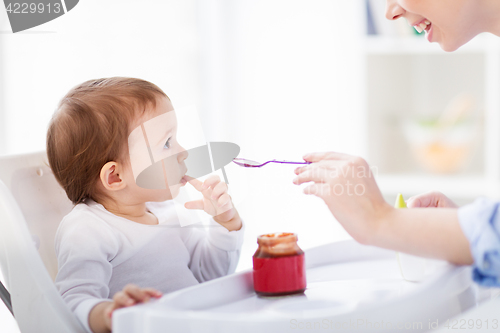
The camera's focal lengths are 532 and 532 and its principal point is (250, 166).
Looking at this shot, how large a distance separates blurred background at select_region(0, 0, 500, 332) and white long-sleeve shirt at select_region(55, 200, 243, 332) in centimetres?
77

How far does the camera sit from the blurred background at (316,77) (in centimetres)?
174

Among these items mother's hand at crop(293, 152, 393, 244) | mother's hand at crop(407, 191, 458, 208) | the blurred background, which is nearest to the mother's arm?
mother's hand at crop(293, 152, 393, 244)

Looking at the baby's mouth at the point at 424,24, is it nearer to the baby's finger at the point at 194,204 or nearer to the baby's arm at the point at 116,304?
A: the baby's finger at the point at 194,204

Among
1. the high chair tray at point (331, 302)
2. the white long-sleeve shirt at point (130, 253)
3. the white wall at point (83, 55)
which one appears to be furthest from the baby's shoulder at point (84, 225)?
the white wall at point (83, 55)

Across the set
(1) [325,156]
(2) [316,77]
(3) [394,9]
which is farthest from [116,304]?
(2) [316,77]

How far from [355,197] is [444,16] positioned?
424mm

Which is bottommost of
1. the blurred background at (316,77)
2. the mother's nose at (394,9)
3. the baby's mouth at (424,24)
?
the blurred background at (316,77)

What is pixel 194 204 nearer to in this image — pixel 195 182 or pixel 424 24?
pixel 195 182

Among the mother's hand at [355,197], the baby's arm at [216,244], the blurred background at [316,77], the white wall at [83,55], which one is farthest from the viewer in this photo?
the blurred background at [316,77]

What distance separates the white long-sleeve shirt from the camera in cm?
67

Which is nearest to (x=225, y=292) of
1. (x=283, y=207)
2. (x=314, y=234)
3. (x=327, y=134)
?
(x=283, y=207)

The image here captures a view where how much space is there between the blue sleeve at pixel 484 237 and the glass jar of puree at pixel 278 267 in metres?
0.18

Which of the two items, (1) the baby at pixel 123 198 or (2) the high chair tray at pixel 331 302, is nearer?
(2) the high chair tray at pixel 331 302

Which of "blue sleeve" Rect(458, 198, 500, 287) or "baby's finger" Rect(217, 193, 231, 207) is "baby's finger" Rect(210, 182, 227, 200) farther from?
"blue sleeve" Rect(458, 198, 500, 287)
